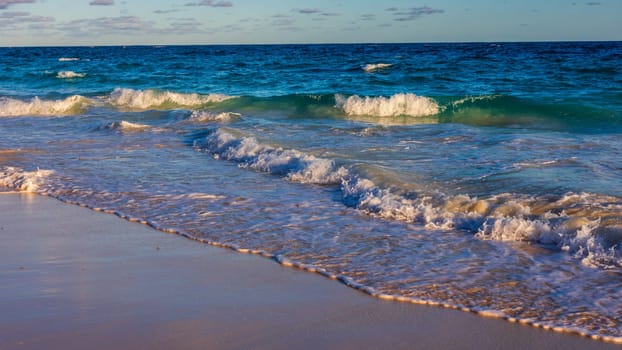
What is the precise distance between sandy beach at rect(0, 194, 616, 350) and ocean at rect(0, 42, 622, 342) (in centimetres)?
27

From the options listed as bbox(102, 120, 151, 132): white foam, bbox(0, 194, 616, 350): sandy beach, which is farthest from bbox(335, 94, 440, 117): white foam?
bbox(0, 194, 616, 350): sandy beach

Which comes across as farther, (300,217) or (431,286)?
(300,217)

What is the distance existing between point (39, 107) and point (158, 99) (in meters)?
3.91

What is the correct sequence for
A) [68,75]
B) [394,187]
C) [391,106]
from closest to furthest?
[394,187] → [391,106] → [68,75]

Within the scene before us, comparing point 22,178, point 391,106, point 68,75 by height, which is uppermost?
point 68,75

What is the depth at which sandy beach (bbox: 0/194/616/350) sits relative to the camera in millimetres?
3850

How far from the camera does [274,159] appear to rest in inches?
384

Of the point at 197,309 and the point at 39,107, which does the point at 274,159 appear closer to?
the point at 197,309

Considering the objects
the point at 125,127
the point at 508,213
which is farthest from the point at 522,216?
the point at 125,127

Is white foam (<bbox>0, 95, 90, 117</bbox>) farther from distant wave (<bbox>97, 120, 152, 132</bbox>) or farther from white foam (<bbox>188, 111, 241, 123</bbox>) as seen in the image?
distant wave (<bbox>97, 120, 152, 132</bbox>)

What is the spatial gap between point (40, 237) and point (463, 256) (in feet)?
11.4

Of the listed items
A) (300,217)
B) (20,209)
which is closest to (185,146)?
(20,209)

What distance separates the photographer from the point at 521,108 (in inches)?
684

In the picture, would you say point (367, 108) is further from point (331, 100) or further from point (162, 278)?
point (162, 278)
